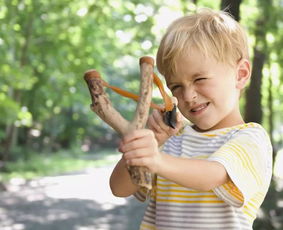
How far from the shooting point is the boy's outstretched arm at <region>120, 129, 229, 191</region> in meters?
1.18

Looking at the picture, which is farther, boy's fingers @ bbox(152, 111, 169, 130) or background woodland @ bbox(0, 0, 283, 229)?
background woodland @ bbox(0, 0, 283, 229)

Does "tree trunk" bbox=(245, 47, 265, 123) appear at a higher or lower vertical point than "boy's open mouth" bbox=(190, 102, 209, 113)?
lower

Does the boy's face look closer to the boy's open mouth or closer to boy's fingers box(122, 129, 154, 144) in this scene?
the boy's open mouth

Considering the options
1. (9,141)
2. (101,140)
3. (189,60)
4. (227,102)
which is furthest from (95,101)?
(101,140)

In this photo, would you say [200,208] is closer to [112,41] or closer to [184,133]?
[184,133]

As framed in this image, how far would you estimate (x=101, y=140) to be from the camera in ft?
130

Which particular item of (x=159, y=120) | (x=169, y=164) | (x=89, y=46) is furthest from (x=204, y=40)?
(x=89, y=46)

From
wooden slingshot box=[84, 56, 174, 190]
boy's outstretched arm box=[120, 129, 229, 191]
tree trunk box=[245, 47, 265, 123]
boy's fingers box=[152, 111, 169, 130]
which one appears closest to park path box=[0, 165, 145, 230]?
tree trunk box=[245, 47, 265, 123]

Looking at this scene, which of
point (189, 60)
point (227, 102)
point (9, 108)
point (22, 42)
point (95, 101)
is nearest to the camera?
point (95, 101)

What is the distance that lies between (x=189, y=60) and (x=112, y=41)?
661 inches

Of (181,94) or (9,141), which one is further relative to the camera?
(9,141)

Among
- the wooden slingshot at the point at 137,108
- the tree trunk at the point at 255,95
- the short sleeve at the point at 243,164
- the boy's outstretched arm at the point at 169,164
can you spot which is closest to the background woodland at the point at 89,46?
the tree trunk at the point at 255,95

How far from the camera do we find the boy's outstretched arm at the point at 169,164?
46.3 inches

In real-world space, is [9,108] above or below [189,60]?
below
